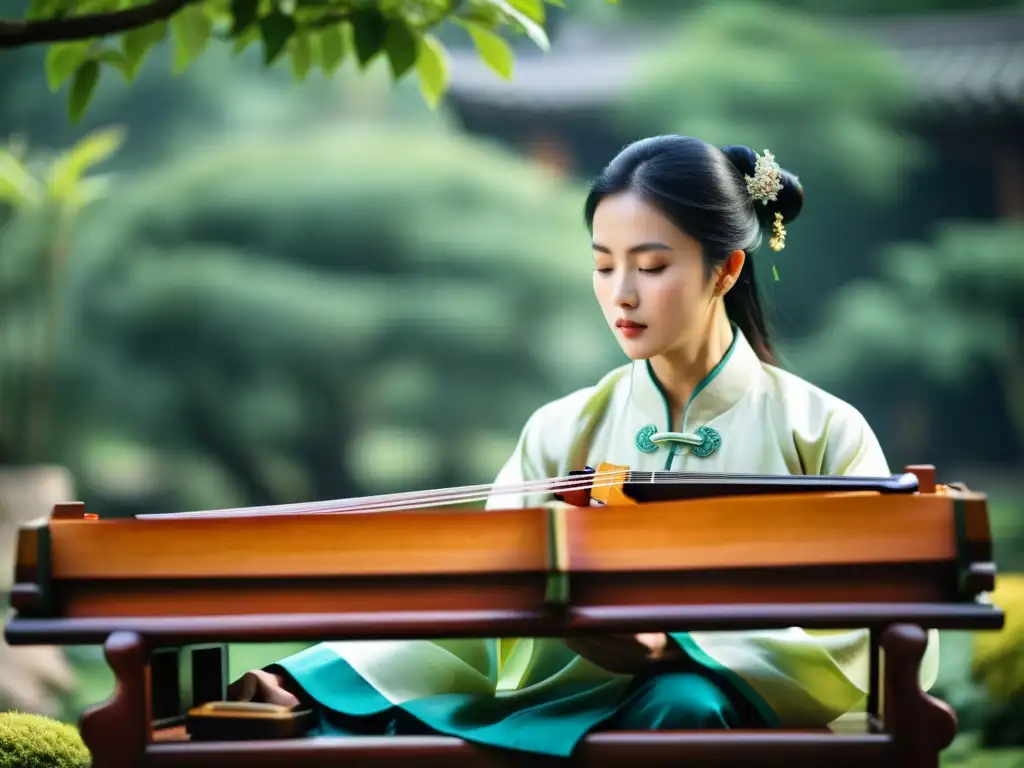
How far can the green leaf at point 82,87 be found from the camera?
2.16m

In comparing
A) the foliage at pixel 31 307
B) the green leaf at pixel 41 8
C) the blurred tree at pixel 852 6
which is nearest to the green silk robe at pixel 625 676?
the green leaf at pixel 41 8

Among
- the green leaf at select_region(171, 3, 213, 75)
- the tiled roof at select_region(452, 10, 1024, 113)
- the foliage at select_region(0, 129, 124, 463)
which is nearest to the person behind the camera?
the green leaf at select_region(171, 3, 213, 75)

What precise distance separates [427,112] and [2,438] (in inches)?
130

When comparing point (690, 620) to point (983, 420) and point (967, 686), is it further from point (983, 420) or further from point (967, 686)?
point (983, 420)

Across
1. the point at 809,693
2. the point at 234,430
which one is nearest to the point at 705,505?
the point at 809,693

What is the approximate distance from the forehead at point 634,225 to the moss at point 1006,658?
2293mm

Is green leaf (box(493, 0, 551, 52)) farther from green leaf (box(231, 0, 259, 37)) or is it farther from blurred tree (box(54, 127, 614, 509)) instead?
blurred tree (box(54, 127, 614, 509))

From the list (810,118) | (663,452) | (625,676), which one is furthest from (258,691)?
(810,118)

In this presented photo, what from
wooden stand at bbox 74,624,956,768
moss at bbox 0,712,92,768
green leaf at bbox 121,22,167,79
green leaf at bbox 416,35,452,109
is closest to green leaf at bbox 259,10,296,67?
green leaf at bbox 121,22,167,79

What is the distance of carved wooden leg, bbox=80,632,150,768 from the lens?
1613mm

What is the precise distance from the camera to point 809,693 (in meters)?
1.85

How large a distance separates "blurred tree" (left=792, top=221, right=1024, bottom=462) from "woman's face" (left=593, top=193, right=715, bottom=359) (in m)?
5.58

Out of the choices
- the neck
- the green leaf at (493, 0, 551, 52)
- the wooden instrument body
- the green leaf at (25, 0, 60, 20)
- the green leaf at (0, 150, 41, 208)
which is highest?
the green leaf at (0, 150, 41, 208)

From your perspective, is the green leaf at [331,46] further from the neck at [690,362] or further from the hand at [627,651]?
the hand at [627,651]
